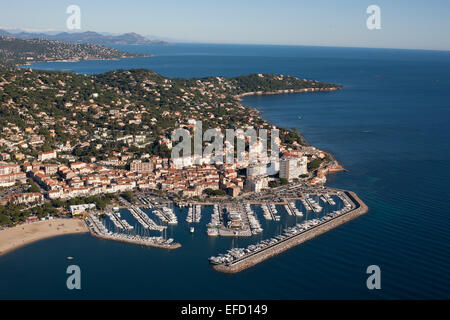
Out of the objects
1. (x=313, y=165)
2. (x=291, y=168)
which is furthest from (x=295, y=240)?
(x=313, y=165)

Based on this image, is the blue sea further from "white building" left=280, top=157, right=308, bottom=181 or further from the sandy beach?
"white building" left=280, top=157, right=308, bottom=181

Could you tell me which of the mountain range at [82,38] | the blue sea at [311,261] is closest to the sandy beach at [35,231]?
the blue sea at [311,261]

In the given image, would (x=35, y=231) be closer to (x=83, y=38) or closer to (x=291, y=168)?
(x=291, y=168)

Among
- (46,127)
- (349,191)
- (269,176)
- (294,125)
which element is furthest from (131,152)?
(294,125)

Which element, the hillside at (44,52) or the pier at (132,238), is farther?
the hillside at (44,52)

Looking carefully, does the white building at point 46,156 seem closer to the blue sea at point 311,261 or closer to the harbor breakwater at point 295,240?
the blue sea at point 311,261
